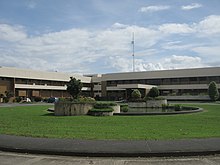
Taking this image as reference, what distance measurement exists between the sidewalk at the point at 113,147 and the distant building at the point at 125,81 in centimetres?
6080

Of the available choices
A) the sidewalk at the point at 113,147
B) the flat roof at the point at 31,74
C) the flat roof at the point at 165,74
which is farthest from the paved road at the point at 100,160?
the flat roof at the point at 165,74

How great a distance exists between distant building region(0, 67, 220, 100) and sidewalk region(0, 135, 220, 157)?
60800 mm

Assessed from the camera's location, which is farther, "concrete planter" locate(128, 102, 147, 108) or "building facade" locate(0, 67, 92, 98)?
"building facade" locate(0, 67, 92, 98)

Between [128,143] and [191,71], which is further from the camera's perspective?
[191,71]

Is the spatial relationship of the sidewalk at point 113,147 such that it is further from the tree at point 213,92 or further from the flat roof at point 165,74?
the flat roof at point 165,74

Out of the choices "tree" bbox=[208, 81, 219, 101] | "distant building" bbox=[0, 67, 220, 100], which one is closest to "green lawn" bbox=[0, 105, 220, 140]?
"tree" bbox=[208, 81, 219, 101]

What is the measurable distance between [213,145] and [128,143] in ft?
9.33

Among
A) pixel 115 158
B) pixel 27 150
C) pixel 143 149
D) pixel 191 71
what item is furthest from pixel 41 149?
pixel 191 71

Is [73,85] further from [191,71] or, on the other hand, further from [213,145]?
[191,71]

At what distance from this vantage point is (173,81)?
270 feet

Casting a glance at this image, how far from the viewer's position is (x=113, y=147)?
9.90 metres

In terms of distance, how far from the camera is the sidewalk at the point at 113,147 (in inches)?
360

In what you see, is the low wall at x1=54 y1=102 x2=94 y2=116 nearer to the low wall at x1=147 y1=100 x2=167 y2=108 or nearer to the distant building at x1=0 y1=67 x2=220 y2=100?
the low wall at x1=147 y1=100 x2=167 y2=108

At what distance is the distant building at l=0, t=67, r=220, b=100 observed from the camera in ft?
245
